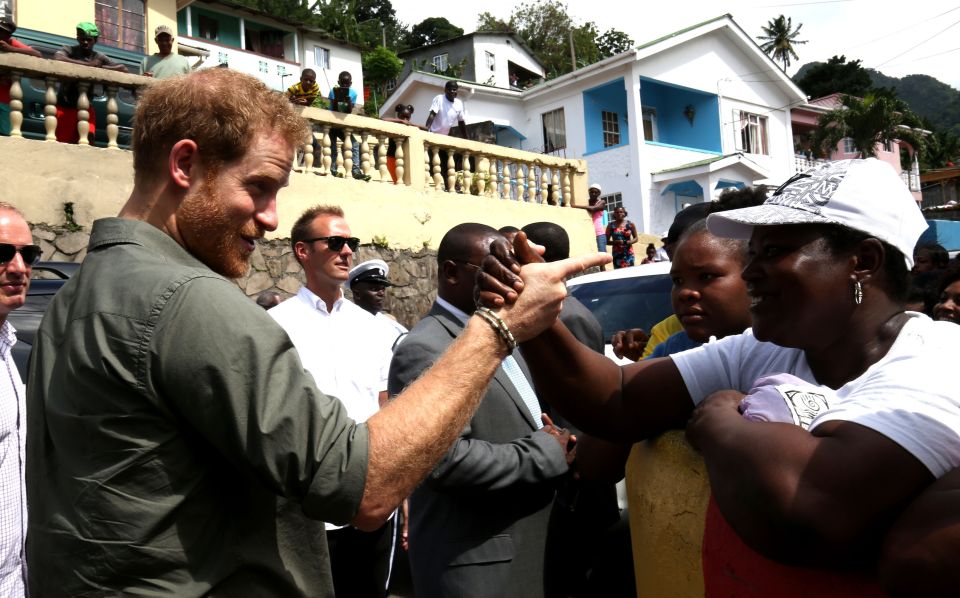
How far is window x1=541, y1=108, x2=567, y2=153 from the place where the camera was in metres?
27.7

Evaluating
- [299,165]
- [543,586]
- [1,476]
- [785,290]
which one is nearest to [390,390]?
[543,586]

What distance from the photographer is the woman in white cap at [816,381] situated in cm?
140

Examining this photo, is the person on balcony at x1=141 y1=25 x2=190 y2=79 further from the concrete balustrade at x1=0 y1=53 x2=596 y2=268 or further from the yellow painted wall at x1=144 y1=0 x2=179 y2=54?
the yellow painted wall at x1=144 y1=0 x2=179 y2=54

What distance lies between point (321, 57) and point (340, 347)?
3771 cm

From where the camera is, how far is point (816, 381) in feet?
6.37

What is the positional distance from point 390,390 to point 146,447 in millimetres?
1741

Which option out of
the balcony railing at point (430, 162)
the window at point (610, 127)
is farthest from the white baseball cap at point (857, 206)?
the window at point (610, 127)

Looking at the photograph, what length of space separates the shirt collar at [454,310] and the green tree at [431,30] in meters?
65.9

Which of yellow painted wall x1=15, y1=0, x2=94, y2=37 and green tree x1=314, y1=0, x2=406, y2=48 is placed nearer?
yellow painted wall x1=15, y1=0, x2=94, y2=37

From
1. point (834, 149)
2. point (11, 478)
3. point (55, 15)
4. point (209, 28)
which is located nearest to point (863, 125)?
point (834, 149)

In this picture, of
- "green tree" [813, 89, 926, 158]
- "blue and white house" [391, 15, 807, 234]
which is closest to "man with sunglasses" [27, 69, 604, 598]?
"blue and white house" [391, 15, 807, 234]

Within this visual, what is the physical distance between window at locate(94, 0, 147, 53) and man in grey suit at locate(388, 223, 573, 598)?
21.1 m

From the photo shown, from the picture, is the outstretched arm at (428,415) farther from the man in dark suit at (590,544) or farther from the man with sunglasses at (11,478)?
the man in dark suit at (590,544)

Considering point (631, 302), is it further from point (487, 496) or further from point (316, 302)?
point (487, 496)
